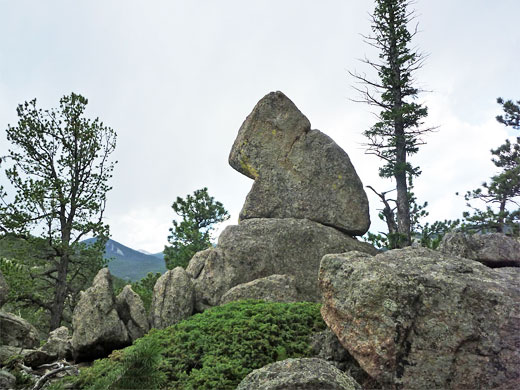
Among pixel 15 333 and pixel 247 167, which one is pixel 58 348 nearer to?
pixel 15 333

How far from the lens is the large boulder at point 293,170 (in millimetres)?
18812

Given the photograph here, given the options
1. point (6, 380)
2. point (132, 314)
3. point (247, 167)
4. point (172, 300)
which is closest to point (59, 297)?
point (132, 314)

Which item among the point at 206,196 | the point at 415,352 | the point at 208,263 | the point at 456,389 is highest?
the point at 206,196

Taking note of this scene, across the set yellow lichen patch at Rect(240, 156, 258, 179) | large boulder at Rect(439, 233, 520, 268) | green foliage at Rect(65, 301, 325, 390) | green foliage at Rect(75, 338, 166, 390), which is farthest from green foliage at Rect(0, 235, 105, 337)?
green foliage at Rect(75, 338, 166, 390)

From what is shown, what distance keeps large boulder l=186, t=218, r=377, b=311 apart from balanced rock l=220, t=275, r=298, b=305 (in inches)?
77.5

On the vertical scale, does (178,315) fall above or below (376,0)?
below

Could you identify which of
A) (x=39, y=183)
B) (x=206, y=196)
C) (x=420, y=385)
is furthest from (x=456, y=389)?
(x=206, y=196)

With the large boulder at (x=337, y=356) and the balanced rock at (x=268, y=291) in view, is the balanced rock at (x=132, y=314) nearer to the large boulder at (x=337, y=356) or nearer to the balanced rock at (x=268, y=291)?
the balanced rock at (x=268, y=291)

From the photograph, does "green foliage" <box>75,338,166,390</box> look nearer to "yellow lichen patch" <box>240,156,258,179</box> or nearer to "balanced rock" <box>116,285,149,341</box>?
"balanced rock" <box>116,285,149,341</box>

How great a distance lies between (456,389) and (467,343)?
0.82 metres

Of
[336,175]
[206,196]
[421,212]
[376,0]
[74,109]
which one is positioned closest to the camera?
[336,175]

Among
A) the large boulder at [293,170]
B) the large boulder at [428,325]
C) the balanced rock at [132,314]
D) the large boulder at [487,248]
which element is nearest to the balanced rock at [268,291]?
the balanced rock at [132,314]

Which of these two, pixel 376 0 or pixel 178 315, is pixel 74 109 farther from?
pixel 376 0

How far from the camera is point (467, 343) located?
7.47 meters
